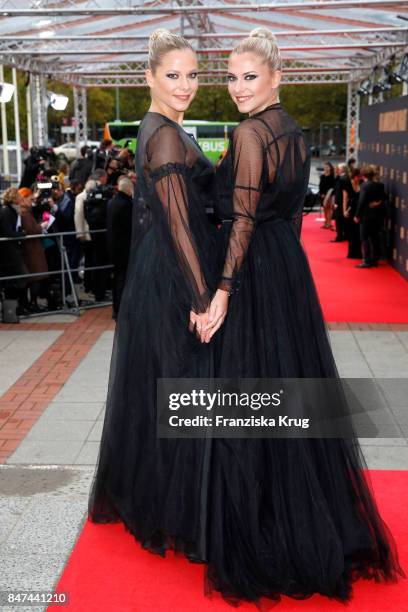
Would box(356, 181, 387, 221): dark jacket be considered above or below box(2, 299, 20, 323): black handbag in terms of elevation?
above

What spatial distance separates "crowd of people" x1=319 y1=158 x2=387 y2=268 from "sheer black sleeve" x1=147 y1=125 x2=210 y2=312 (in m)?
9.54

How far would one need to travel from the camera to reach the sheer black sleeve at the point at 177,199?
9.61 ft

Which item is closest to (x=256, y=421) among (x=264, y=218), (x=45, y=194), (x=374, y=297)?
(x=264, y=218)

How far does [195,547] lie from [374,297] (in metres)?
7.46

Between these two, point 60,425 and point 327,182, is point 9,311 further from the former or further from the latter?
point 327,182

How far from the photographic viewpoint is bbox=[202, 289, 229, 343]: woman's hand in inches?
116

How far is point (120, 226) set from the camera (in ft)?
26.6

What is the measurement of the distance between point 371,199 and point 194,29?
6.19 m

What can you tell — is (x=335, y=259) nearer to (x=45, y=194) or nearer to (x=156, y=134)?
(x=45, y=194)

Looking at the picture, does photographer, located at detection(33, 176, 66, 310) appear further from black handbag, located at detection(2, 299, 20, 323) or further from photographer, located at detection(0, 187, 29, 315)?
black handbag, located at detection(2, 299, 20, 323)

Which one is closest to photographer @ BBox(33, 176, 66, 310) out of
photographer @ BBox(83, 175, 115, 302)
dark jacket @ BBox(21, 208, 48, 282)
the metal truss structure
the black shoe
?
dark jacket @ BBox(21, 208, 48, 282)

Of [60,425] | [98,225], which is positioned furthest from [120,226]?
[60,425]

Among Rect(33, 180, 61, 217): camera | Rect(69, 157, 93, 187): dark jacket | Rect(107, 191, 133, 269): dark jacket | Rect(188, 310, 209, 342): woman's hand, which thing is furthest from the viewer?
Rect(69, 157, 93, 187): dark jacket

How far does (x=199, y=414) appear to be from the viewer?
3117mm
